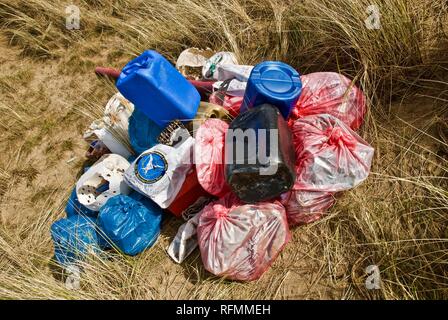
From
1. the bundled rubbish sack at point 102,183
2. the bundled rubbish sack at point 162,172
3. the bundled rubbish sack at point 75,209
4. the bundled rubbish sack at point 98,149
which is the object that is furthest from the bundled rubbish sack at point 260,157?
the bundled rubbish sack at point 98,149

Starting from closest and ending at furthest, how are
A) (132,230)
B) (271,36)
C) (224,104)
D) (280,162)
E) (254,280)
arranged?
(280,162) → (254,280) → (132,230) → (224,104) → (271,36)

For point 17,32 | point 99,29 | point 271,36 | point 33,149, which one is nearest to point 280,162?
point 271,36

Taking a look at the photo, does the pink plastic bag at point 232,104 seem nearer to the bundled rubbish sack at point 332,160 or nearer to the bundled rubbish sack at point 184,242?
the bundled rubbish sack at point 332,160

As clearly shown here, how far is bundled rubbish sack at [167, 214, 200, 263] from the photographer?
2418 millimetres

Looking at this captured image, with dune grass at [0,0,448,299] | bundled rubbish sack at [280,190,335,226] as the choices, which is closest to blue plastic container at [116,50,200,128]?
dune grass at [0,0,448,299]

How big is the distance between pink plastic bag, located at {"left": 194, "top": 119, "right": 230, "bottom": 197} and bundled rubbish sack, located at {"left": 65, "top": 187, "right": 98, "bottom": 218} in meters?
0.90

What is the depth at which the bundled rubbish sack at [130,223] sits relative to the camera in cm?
241

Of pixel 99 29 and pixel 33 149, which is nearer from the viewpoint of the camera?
pixel 33 149

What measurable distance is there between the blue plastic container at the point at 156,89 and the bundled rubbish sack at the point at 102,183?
42cm

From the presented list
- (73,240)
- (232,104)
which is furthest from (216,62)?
(73,240)

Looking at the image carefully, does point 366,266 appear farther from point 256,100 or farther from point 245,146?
point 256,100

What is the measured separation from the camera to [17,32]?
4.26 meters

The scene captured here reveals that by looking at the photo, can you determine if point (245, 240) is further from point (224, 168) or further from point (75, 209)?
point (75, 209)

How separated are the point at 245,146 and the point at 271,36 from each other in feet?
4.58
